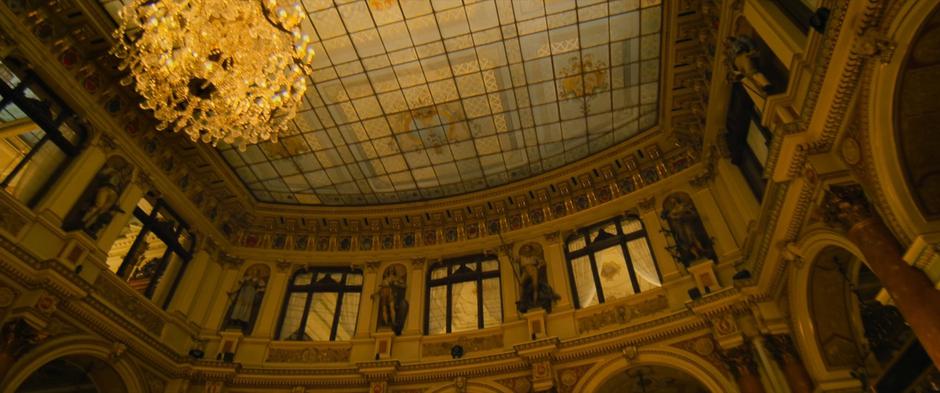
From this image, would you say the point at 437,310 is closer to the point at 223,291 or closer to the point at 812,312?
the point at 223,291

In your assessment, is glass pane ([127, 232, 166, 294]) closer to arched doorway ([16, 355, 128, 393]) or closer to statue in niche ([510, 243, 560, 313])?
arched doorway ([16, 355, 128, 393])

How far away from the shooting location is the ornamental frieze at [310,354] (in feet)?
34.8

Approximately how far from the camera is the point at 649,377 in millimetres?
9219

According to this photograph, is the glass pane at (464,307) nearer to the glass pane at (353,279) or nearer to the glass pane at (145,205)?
the glass pane at (353,279)

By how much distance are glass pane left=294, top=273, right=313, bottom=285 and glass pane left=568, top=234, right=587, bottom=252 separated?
6.14 meters

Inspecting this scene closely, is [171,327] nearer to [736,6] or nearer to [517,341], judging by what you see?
[517,341]

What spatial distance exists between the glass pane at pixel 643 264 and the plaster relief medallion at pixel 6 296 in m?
9.99

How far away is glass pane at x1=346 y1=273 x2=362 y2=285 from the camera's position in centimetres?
1230

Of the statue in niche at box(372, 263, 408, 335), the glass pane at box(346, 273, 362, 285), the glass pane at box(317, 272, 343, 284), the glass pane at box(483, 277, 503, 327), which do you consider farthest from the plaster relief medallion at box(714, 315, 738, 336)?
the glass pane at box(317, 272, 343, 284)

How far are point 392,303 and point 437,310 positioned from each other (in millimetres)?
1011

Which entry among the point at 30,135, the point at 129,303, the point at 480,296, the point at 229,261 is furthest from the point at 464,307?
the point at 30,135

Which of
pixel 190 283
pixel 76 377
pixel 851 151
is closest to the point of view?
pixel 851 151

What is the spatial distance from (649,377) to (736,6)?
6.20 metres

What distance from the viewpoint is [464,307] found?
446 inches
